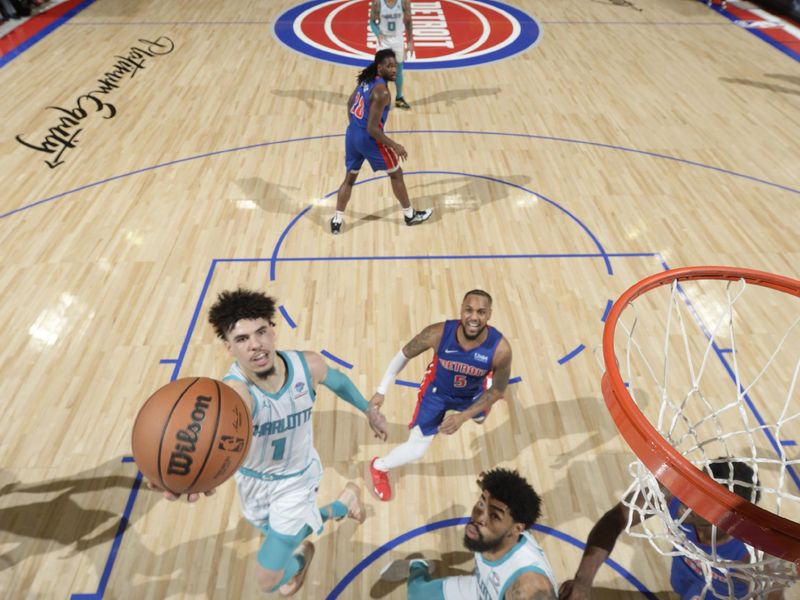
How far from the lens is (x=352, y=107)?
5.37 m

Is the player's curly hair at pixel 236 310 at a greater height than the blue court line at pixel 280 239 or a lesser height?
greater

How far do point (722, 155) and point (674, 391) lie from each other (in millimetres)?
4502

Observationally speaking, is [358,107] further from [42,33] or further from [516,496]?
[42,33]

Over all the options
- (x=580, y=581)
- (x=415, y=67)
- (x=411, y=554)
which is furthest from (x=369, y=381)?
(x=415, y=67)

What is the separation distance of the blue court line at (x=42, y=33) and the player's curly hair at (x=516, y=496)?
10.9 m

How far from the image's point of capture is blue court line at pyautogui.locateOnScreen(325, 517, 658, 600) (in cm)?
322

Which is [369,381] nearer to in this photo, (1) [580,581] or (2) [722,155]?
(1) [580,581]

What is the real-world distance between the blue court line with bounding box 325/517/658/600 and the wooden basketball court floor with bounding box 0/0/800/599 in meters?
0.02

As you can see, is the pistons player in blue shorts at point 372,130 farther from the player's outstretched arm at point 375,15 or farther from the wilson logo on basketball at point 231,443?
the wilson logo on basketball at point 231,443

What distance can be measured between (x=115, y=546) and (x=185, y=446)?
148 cm

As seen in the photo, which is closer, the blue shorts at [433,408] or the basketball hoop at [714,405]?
the basketball hoop at [714,405]

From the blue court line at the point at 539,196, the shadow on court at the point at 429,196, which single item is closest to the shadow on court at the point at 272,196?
the shadow on court at the point at 429,196

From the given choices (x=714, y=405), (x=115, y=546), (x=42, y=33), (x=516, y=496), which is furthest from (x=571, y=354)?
(x=42, y=33)

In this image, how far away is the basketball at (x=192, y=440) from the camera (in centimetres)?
248
